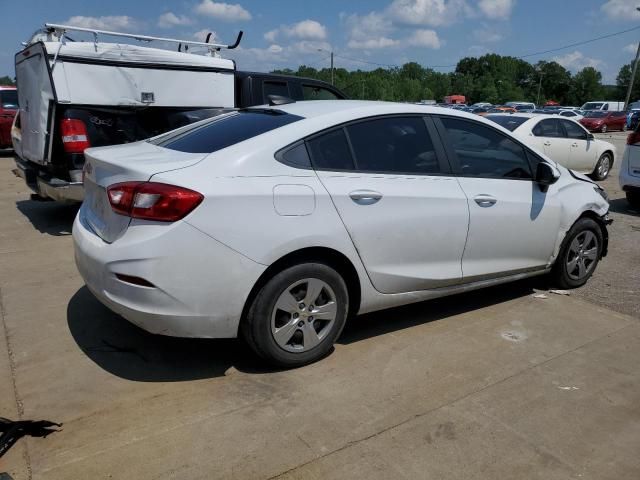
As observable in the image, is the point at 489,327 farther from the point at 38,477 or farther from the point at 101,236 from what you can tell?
the point at 38,477

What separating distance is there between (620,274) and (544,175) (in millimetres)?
1944

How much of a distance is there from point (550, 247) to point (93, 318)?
3728 millimetres

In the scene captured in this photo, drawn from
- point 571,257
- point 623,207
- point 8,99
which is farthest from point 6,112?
point 623,207

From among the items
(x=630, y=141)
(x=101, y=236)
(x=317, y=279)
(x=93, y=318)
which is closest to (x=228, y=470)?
(x=317, y=279)

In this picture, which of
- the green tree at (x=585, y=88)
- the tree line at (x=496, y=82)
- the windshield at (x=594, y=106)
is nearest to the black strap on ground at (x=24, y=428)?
the windshield at (x=594, y=106)

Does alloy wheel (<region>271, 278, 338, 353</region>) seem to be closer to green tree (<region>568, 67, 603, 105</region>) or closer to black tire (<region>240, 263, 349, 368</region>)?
black tire (<region>240, 263, 349, 368</region>)

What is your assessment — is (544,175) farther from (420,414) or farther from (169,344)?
(169,344)

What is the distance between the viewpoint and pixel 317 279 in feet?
10.7

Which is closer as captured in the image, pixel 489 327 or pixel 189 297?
pixel 189 297

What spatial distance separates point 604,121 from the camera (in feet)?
108

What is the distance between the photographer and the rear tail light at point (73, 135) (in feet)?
20.5

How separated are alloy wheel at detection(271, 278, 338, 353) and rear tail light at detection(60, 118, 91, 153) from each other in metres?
4.24

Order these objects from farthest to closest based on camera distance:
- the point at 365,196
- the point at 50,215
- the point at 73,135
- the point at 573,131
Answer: the point at 573,131
the point at 50,215
the point at 73,135
the point at 365,196

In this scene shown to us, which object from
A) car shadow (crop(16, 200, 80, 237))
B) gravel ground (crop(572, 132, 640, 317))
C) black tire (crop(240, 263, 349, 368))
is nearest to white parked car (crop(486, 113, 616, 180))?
gravel ground (crop(572, 132, 640, 317))
